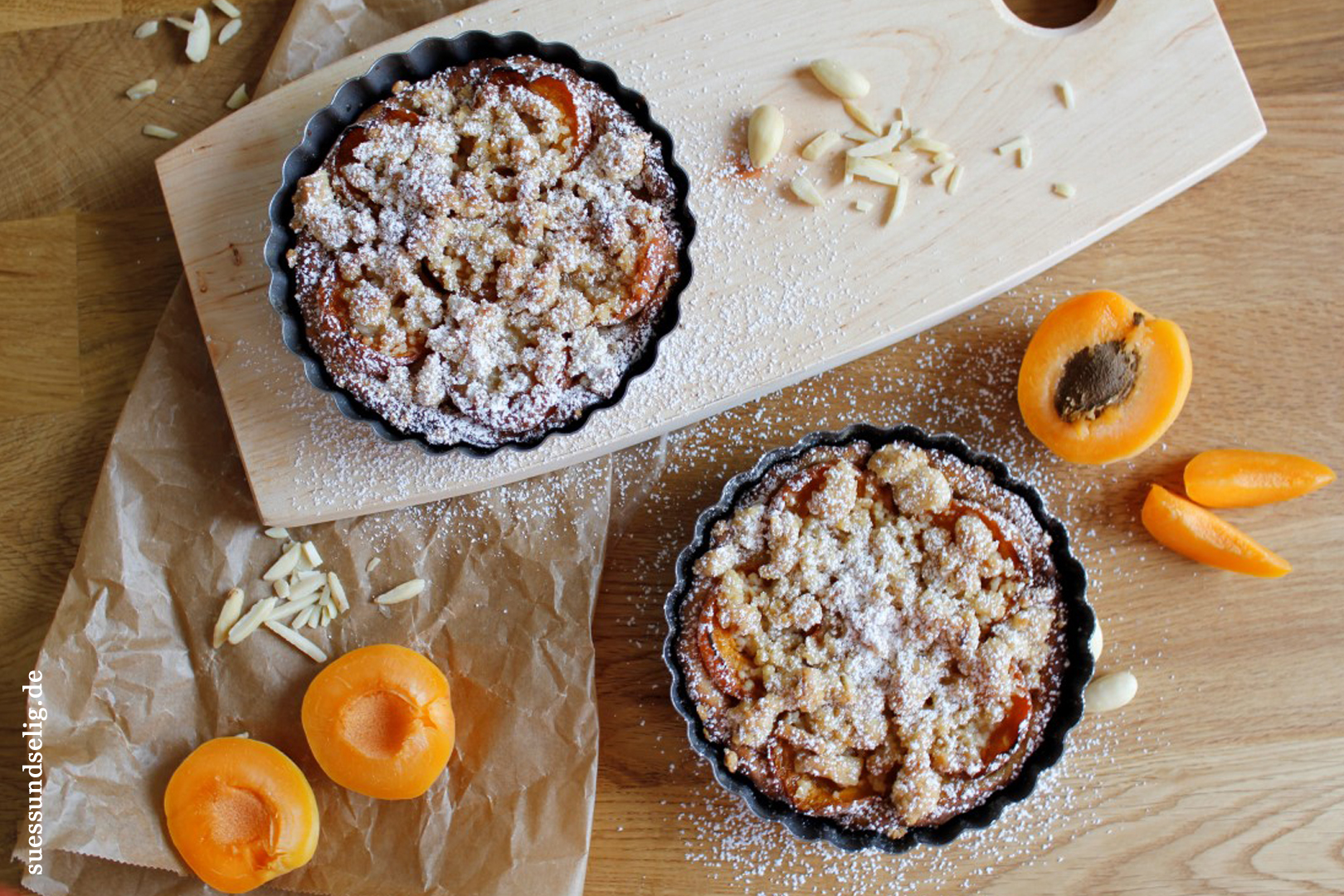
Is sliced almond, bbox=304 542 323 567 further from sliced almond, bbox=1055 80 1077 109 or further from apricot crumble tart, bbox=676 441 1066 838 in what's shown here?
sliced almond, bbox=1055 80 1077 109

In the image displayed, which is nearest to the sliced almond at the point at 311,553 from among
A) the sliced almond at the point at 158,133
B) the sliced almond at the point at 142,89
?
the sliced almond at the point at 158,133

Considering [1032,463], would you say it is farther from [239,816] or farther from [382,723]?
[239,816]

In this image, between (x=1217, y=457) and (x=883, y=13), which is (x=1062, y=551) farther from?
(x=883, y=13)

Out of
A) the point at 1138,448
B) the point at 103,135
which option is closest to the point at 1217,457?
the point at 1138,448

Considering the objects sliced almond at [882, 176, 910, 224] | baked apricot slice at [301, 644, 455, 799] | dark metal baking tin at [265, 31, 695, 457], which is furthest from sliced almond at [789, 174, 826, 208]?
baked apricot slice at [301, 644, 455, 799]

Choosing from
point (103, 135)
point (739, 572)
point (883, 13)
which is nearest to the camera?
point (739, 572)
